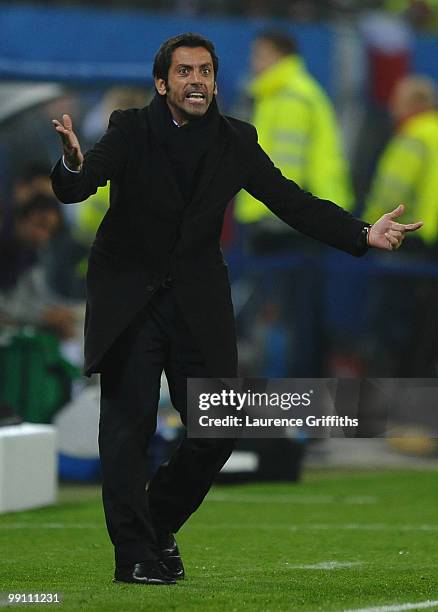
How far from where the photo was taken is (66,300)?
44.7ft

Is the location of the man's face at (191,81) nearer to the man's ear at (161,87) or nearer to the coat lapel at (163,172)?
the man's ear at (161,87)

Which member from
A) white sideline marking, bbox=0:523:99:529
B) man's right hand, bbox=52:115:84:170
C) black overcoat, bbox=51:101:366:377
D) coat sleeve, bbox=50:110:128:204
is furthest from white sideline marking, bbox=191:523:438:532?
man's right hand, bbox=52:115:84:170

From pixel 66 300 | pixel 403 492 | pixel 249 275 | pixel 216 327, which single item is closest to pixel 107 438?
pixel 216 327

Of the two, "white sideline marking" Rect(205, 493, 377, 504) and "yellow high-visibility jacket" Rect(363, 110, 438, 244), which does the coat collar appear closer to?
"white sideline marking" Rect(205, 493, 377, 504)

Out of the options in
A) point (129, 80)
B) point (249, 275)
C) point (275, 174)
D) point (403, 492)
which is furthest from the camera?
point (249, 275)

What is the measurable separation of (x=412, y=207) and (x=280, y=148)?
122 cm

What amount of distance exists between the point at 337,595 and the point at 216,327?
0.98m

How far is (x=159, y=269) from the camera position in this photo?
6133 millimetres

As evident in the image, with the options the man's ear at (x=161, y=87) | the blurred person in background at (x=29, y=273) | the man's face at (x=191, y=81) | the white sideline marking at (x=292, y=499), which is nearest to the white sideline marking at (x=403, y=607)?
the man's face at (x=191, y=81)

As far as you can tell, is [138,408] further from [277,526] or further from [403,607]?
[277,526]

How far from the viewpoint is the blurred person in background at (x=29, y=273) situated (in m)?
13.5

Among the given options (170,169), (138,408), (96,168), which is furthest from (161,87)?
(138,408)

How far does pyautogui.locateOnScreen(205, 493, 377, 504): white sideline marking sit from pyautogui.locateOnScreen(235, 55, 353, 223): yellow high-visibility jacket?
364cm

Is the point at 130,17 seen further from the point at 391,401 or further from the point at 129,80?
the point at 391,401
